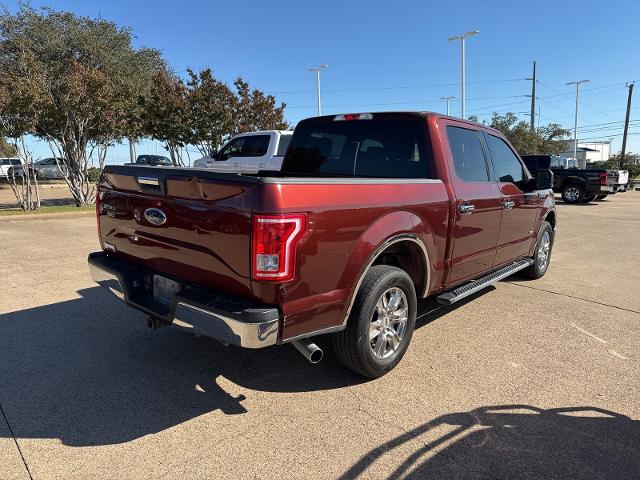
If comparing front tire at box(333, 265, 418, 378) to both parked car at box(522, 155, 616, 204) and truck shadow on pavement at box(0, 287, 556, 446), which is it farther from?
parked car at box(522, 155, 616, 204)

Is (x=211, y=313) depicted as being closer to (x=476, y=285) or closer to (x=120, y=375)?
(x=120, y=375)

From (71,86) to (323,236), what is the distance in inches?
493

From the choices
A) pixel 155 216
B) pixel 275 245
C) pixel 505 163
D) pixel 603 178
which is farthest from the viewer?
pixel 603 178

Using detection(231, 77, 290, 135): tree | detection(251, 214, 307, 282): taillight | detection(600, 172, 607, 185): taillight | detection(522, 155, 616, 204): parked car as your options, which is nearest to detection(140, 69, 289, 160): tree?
detection(231, 77, 290, 135): tree

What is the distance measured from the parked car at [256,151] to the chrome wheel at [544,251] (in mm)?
7252

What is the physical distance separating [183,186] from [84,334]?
84.6 inches

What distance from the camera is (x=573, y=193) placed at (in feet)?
62.2

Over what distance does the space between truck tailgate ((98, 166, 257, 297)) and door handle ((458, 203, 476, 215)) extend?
215 cm

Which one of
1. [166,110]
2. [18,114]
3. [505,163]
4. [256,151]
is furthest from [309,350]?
[166,110]

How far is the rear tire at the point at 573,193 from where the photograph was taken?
18653 millimetres

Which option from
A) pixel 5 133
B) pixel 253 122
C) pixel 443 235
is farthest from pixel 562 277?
pixel 253 122

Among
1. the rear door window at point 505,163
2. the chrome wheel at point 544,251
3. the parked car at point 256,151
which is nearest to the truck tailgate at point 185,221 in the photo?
the rear door window at point 505,163

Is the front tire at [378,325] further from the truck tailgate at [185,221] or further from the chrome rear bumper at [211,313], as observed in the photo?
the truck tailgate at [185,221]

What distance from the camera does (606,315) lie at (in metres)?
4.89
